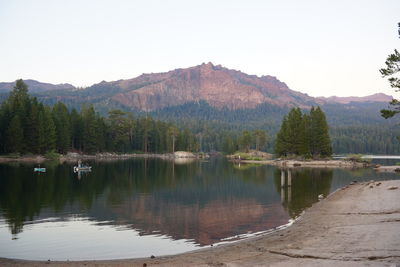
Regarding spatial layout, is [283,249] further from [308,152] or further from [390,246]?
[308,152]

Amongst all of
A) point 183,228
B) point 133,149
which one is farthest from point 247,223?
point 133,149

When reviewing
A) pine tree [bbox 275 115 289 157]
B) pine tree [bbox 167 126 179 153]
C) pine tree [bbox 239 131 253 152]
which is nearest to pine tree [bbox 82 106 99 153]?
pine tree [bbox 167 126 179 153]

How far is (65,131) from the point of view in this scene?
12712cm

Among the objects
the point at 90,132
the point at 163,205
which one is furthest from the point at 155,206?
the point at 90,132

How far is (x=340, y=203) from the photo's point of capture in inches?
1353

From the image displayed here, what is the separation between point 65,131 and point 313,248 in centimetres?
12120

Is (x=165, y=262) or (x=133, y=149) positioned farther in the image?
(x=133, y=149)

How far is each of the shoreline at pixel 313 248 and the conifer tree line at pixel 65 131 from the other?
98.8 meters

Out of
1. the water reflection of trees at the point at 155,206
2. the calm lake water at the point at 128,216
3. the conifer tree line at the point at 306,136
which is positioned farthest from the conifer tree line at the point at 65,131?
the conifer tree line at the point at 306,136

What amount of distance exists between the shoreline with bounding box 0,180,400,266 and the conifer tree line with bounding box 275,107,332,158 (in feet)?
307

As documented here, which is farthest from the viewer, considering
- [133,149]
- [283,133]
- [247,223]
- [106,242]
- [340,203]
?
[133,149]

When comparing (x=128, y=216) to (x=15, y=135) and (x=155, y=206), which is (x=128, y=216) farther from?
(x=15, y=135)

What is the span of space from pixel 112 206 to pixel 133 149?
155 meters

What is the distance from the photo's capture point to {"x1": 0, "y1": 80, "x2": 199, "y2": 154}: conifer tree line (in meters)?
109
